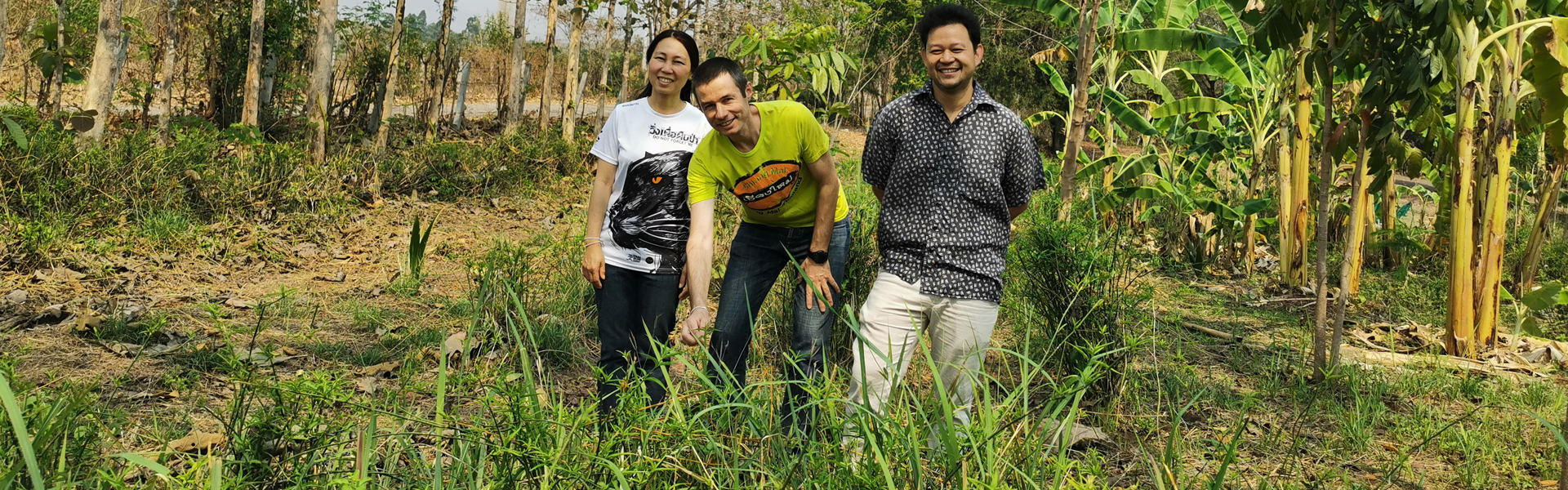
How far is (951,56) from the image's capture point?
2703mm

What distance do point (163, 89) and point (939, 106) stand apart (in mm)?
7130

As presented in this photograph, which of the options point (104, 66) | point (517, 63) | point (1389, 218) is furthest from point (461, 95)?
point (1389, 218)

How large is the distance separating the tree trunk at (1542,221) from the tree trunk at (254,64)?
8.92 meters

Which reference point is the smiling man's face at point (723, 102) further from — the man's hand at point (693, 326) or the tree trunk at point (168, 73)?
the tree trunk at point (168, 73)

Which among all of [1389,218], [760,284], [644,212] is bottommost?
[760,284]

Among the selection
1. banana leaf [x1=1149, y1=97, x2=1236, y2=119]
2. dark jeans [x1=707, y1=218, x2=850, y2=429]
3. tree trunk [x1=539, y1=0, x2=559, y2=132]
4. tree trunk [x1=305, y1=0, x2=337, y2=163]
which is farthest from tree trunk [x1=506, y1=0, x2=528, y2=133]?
dark jeans [x1=707, y1=218, x2=850, y2=429]

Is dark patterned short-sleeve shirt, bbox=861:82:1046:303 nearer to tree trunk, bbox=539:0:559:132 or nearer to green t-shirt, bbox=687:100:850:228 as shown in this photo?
green t-shirt, bbox=687:100:850:228

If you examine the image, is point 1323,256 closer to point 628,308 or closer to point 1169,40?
point 1169,40

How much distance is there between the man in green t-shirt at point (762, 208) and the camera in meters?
2.75

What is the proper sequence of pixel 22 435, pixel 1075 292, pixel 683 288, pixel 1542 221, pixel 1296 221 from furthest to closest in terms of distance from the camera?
1. pixel 1296 221
2. pixel 1542 221
3. pixel 1075 292
4. pixel 683 288
5. pixel 22 435

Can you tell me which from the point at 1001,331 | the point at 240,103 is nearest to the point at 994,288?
the point at 1001,331

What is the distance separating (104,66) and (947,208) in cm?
622

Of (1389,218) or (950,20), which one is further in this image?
(1389,218)

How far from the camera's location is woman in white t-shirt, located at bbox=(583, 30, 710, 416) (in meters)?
3.03
